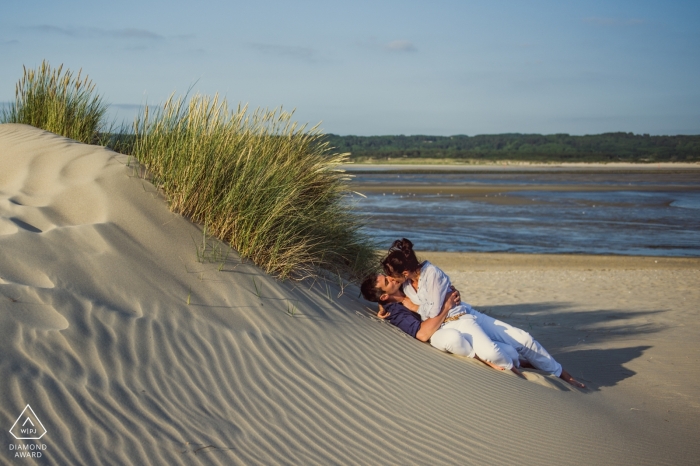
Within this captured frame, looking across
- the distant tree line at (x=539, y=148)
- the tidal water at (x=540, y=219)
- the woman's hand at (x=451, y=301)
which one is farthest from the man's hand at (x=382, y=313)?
Result: the distant tree line at (x=539, y=148)

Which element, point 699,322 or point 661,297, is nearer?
point 699,322

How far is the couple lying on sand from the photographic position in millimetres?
5227

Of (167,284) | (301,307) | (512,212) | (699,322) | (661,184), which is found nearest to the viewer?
(167,284)

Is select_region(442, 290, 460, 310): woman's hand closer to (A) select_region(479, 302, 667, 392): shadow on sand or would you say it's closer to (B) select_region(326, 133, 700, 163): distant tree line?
(A) select_region(479, 302, 667, 392): shadow on sand

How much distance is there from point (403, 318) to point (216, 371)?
230 cm

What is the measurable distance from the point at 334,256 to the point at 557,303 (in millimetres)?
4583

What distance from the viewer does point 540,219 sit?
22.4m

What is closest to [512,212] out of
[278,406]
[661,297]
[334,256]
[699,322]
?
[661,297]

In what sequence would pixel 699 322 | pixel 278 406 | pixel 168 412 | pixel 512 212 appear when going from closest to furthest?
pixel 168 412, pixel 278 406, pixel 699 322, pixel 512 212

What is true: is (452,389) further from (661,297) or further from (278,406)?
(661,297)

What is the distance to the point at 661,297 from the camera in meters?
9.99

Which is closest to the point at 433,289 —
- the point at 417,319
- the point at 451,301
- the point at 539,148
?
the point at 451,301

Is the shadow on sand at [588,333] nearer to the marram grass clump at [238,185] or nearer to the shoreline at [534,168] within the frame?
the marram grass clump at [238,185]

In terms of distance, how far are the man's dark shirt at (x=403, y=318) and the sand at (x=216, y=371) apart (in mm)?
168
